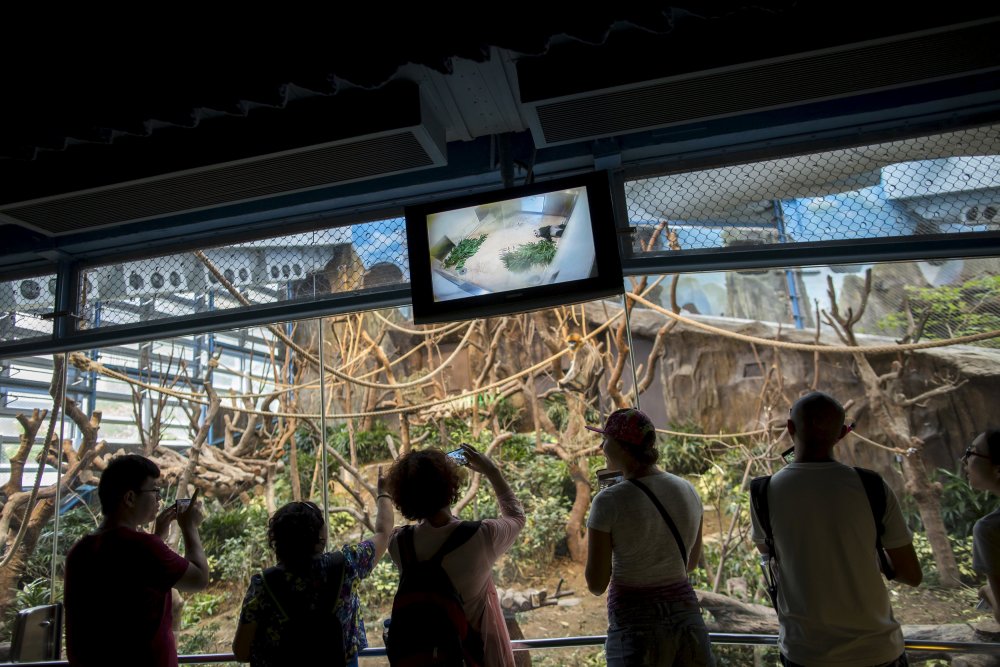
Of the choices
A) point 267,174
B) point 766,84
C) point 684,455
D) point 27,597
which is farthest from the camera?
point 684,455

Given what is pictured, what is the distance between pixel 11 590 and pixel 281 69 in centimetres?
656

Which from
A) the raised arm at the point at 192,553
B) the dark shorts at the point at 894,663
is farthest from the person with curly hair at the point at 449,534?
the dark shorts at the point at 894,663

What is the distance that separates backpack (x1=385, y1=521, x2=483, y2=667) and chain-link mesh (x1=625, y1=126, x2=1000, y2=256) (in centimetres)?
137

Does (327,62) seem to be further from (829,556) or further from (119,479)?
(829,556)

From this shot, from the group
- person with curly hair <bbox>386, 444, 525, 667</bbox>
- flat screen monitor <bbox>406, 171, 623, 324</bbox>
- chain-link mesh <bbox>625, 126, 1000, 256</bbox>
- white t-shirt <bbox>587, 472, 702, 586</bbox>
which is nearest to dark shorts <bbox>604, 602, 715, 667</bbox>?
white t-shirt <bbox>587, 472, 702, 586</bbox>

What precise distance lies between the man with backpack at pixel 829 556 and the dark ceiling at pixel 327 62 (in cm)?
109

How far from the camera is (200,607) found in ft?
22.2

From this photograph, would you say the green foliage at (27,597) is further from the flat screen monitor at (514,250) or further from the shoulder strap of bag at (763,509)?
the shoulder strap of bag at (763,509)

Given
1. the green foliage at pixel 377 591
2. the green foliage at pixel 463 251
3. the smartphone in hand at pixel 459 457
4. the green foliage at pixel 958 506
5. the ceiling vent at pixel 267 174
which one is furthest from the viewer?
the green foliage at pixel 377 591

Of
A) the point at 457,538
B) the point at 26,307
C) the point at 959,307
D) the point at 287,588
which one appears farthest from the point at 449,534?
the point at 959,307

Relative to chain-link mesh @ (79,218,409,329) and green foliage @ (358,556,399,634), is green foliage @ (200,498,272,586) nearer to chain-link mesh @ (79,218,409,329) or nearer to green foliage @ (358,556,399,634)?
green foliage @ (358,556,399,634)

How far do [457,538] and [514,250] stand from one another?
41.9 inches

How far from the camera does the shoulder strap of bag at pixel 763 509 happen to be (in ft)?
4.75

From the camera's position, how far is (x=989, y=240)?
6.31ft
